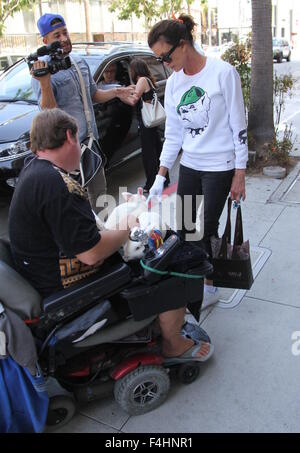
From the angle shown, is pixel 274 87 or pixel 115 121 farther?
pixel 274 87

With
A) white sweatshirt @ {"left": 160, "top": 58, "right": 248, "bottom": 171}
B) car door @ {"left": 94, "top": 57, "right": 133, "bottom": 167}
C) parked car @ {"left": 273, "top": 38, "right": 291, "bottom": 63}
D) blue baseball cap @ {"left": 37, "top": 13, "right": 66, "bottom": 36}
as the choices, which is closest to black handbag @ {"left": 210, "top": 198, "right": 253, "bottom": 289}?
white sweatshirt @ {"left": 160, "top": 58, "right": 248, "bottom": 171}

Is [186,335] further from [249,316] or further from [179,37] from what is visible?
[179,37]

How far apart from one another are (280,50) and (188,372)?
2796cm

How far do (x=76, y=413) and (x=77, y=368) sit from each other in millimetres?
323

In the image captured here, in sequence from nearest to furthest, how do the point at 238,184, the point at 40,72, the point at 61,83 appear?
the point at 238,184 → the point at 40,72 → the point at 61,83

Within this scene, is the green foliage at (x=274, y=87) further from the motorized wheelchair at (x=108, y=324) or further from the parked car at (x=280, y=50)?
the parked car at (x=280, y=50)

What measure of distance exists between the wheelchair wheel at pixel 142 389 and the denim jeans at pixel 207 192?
1047 millimetres

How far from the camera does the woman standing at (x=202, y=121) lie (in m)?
2.47

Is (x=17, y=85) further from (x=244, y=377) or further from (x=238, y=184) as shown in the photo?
(x=244, y=377)

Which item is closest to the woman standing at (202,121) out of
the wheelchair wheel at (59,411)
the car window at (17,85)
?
the wheelchair wheel at (59,411)

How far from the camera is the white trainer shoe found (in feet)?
10.0

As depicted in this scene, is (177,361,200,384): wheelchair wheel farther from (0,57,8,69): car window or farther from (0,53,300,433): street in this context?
(0,57,8,69): car window

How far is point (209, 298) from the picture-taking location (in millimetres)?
3059

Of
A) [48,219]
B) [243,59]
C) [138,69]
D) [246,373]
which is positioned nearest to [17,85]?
[138,69]
